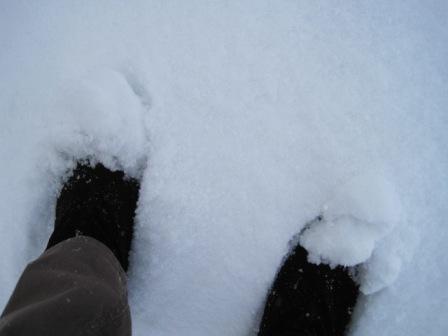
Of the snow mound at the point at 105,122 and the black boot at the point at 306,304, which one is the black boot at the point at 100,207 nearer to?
the snow mound at the point at 105,122

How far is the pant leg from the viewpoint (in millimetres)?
521

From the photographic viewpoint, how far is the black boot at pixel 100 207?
2.70ft

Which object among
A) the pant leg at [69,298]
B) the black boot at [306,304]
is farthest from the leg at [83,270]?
the black boot at [306,304]

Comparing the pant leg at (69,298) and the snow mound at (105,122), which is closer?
the pant leg at (69,298)

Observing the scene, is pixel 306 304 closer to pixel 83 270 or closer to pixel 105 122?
pixel 83 270

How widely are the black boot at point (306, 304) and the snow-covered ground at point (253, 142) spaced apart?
3 cm

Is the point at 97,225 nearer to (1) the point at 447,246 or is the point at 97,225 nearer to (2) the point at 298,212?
(2) the point at 298,212

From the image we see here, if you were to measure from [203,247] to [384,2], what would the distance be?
0.73 metres

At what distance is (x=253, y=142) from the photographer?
0.84m

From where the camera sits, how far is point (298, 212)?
828 mm

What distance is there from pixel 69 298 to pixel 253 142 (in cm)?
49

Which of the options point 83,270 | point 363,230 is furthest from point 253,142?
point 83,270

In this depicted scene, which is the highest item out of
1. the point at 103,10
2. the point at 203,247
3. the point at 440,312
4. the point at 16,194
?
the point at 103,10

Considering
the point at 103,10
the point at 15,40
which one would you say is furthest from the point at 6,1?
the point at 103,10
